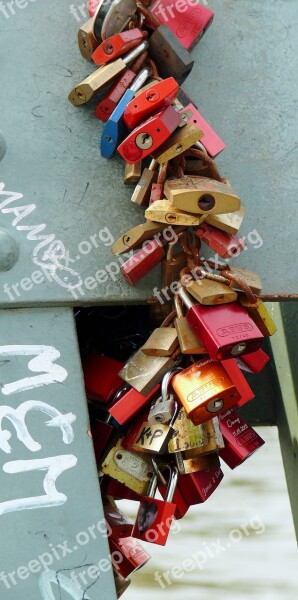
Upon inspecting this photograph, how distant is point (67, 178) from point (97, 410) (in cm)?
46

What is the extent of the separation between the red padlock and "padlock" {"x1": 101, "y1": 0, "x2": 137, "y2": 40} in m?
0.39

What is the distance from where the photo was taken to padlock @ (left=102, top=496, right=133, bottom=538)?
2.20 metres

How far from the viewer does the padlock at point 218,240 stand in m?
2.07

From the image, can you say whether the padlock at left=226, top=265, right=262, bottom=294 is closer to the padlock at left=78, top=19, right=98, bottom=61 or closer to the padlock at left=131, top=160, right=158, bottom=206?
the padlock at left=131, top=160, right=158, bottom=206

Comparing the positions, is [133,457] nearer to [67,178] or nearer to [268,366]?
[67,178]

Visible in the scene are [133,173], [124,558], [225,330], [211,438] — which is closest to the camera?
[225,330]

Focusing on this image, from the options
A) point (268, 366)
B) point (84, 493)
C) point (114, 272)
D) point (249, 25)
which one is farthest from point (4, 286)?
point (268, 366)

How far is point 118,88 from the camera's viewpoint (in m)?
2.17

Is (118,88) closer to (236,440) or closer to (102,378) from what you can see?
(102,378)

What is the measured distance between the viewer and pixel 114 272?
6.99 feet

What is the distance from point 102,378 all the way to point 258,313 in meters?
0.37

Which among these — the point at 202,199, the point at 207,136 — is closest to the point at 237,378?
the point at 202,199

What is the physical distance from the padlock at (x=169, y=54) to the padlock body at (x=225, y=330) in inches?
18.2

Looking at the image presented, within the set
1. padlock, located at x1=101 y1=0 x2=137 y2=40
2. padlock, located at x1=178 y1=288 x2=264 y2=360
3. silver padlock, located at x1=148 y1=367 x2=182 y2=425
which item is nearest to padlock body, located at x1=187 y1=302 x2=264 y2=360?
padlock, located at x1=178 y1=288 x2=264 y2=360
